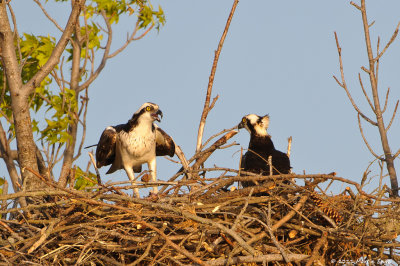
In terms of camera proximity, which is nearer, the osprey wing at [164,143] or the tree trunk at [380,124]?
the tree trunk at [380,124]

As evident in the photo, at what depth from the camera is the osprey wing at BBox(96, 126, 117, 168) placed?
1016 centimetres

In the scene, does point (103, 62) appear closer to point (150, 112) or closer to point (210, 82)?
point (150, 112)

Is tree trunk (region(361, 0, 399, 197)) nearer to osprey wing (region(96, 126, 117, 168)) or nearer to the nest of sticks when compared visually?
the nest of sticks

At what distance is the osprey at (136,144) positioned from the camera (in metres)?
9.90

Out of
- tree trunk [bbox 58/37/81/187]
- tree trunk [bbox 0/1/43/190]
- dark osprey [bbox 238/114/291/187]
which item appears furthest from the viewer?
tree trunk [bbox 58/37/81/187]

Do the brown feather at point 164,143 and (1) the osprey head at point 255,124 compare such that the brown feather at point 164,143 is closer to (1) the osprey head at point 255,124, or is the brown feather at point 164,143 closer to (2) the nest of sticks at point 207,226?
(1) the osprey head at point 255,124

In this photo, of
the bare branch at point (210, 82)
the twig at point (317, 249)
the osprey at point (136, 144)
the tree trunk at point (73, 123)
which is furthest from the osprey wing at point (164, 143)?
the twig at point (317, 249)

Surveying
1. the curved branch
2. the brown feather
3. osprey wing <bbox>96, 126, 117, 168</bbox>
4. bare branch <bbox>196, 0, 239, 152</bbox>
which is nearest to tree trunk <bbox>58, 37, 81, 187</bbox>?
osprey wing <bbox>96, 126, 117, 168</bbox>

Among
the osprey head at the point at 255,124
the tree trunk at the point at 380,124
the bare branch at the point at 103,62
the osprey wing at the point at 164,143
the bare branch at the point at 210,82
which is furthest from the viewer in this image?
the bare branch at the point at 103,62

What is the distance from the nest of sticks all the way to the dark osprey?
1168mm

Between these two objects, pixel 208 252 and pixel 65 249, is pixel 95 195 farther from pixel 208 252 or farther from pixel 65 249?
pixel 208 252

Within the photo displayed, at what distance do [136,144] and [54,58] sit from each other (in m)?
1.73

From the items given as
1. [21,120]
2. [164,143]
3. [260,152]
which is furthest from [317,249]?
[21,120]

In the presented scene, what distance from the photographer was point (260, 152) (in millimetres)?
9039
